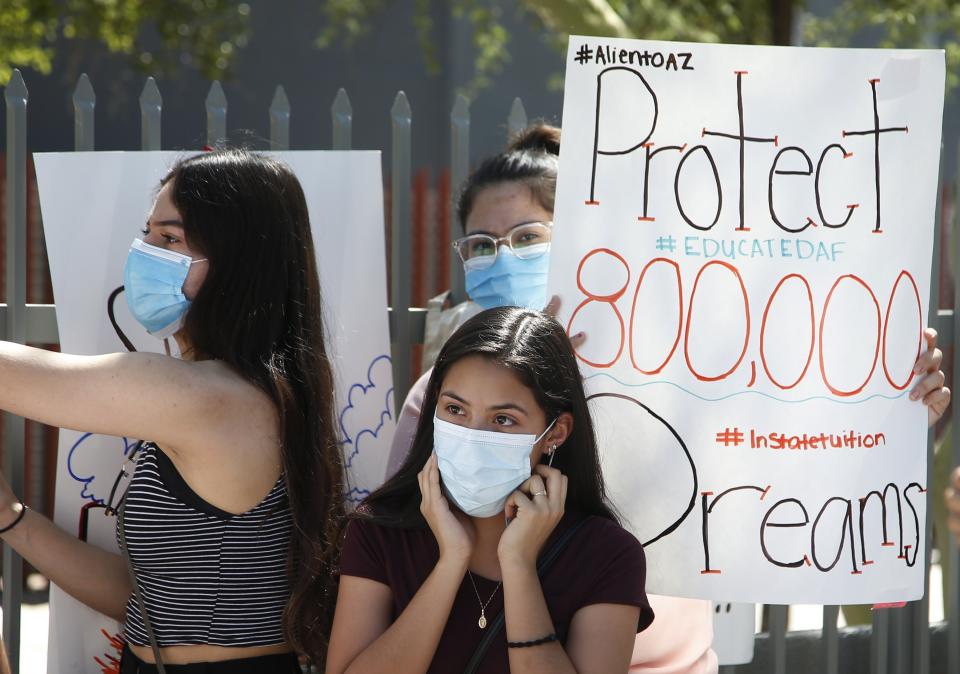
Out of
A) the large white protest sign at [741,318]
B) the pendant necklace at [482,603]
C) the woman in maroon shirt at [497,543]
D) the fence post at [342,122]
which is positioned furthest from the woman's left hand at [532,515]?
the fence post at [342,122]

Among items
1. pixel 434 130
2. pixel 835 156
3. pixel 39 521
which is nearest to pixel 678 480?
pixel 835 156

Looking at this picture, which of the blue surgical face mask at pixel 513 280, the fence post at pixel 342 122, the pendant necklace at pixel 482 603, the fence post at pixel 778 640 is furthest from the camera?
the fence post at pixel 778 640

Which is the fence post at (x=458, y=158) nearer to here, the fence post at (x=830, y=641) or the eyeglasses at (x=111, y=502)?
the eyeglasses at (x=111, y=502)

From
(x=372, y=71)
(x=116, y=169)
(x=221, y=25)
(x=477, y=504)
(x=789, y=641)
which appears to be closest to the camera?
(x=477, y=504)

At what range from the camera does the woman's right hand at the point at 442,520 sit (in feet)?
7.77

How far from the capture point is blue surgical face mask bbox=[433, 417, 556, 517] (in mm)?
2396

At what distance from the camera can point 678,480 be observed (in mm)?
2840

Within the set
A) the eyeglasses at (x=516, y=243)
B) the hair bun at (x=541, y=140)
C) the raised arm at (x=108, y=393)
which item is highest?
the hair bun at (x=541, y=140)

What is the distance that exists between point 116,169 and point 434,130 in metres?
9.56

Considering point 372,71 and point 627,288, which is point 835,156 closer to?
point 627,288

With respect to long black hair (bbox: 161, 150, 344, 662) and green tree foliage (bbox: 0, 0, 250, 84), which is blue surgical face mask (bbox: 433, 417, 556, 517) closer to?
long black hair (bbox: 161, 150, 344, 662)

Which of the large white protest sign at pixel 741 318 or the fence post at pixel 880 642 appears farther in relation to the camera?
the fence post at pixel 880 642

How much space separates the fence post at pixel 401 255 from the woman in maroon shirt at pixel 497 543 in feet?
3.55

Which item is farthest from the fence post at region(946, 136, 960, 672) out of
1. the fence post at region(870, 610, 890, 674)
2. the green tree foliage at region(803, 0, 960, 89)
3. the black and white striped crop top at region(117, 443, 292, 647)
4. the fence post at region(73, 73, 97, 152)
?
the green tree foliage at region(803, 0, 960, 89)
